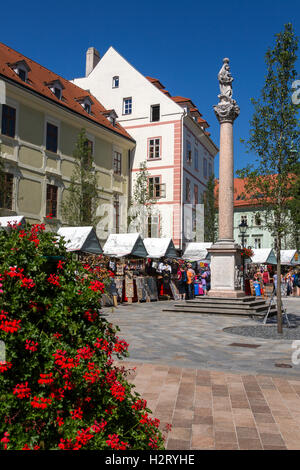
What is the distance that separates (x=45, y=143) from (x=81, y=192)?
3622mm

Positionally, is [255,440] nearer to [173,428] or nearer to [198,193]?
[173,428]

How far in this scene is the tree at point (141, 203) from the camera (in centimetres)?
3136

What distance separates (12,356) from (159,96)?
1391 inches

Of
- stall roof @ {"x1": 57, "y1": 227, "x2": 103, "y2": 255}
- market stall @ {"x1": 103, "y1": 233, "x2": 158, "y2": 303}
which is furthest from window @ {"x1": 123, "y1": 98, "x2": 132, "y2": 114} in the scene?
stall roof @ {"x1": 57, "y1": 227, "x2": 103, "y2": 255}

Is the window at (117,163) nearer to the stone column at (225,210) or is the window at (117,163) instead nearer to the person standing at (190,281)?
the person standing at (190,281)

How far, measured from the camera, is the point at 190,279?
22734mm

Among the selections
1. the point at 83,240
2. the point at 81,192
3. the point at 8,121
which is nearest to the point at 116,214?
the point at 81,192

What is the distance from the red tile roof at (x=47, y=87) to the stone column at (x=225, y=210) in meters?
11.6

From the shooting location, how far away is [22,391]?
92.8 inches

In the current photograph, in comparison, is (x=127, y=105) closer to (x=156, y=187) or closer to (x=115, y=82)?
(x=115, y=82)

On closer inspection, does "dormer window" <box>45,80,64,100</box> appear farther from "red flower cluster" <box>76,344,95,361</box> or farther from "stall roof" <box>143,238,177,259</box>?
"red flower cluster" <box>76,344,95,361</box>

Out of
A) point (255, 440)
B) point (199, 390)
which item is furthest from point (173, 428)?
point (199, 390)

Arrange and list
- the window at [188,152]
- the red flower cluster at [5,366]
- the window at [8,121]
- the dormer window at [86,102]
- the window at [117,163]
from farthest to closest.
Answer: the window at [188,152], the window at [117,163], the dormer window at [86,102], the window at [8,121], the red flower cluster at [5,366]

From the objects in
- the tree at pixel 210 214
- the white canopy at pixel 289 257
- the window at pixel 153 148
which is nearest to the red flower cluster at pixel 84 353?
the window at pixel 153 148
